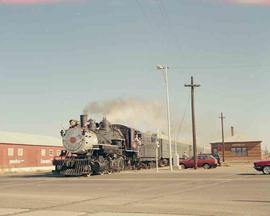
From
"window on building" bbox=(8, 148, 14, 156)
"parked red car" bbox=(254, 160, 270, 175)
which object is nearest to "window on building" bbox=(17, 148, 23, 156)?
"window on building" bbox=(8, 148, 14, 156)

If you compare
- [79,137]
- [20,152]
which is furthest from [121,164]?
[20,152]

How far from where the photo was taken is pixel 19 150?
2552 inches

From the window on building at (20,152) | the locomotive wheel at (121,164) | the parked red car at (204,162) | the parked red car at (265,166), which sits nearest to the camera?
the parked red car at (265,166)

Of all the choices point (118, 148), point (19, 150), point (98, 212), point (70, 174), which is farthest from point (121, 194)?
point (19, 150)

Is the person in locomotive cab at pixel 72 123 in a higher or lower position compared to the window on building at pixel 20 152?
higher

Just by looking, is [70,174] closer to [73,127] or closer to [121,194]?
[73,127]

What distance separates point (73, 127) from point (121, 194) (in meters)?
18.1

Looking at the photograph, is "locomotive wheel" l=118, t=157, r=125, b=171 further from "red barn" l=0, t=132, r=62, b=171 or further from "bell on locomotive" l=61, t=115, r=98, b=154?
"red barn" l=0, t=132, r=62, b=171

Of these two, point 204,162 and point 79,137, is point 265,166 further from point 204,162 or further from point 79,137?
point 204,162

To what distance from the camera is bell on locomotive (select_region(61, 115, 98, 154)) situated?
34688 mm

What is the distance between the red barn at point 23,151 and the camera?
61250mm

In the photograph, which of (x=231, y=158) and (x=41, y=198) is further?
(x=231, y=158)

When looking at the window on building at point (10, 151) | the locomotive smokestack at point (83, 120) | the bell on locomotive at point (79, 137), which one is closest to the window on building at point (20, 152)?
the window on building at point (10, 151)

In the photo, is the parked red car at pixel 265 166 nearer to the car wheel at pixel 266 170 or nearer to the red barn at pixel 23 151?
the car wheel at pixel 266 170
